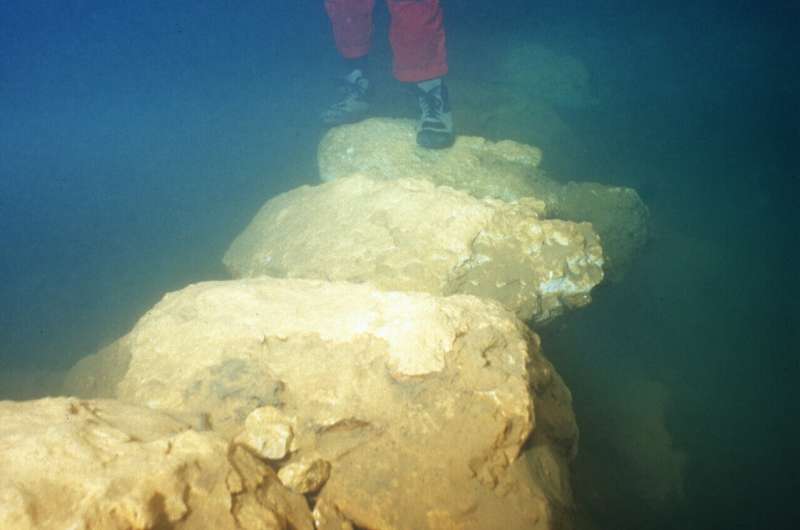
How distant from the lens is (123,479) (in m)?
1.28

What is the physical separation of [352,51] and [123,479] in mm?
6439

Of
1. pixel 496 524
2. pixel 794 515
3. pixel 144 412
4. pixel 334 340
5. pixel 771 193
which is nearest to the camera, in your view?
pixel 496 524

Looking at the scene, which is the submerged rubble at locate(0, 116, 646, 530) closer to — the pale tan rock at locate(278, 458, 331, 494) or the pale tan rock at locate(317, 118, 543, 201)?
the pale tan rock at locate(278, 458, 331, 494)

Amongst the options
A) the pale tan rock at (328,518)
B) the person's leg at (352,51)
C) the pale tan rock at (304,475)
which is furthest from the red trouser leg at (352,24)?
the pale tan rock at (328,518)

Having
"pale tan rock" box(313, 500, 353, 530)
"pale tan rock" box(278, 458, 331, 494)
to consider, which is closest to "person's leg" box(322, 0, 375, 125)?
"pale tan rock" box(278, 458, 331, 494)

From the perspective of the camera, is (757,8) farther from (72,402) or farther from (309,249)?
(72,402)

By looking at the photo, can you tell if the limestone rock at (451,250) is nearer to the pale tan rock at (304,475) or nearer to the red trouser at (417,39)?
the pale tan rock at (304,475)

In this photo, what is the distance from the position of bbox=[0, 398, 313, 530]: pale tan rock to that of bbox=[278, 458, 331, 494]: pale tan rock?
0.05m

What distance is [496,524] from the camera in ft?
5.23

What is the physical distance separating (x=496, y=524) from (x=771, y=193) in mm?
7197

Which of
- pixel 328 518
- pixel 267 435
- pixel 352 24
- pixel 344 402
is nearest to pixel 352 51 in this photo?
pixel 352 24

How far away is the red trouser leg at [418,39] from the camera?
505 cm

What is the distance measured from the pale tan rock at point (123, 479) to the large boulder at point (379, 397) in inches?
8.8

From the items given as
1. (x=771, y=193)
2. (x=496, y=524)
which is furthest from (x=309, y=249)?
(x=771, y=193)
